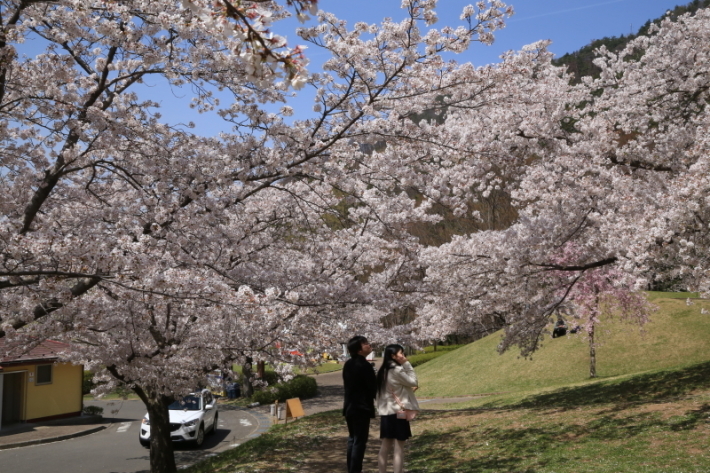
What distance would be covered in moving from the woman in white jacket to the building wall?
73.4 ft

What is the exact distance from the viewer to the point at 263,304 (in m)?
6.32

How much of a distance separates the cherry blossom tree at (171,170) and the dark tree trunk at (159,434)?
4.93 ft

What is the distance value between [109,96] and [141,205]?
64.2 inches

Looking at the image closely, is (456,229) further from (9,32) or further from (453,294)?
(9,32)

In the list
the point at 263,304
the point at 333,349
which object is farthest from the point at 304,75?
the point at 333,349

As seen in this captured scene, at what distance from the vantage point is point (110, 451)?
1788 cm

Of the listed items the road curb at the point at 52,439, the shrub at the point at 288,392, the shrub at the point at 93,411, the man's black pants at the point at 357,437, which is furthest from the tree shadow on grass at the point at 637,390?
the shrub at the point at 93,411

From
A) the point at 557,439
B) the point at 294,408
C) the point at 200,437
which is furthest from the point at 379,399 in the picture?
the point at 200,437

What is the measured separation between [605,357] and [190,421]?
1684 centimetres

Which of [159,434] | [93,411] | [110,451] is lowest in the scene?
[110,451]

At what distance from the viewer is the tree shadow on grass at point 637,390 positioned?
469 inches

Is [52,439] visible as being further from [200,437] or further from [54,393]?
[200,437]

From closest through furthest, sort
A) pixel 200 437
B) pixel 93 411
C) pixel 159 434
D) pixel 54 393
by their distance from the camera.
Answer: pixel 159 434 → pixel 200 437 → pixel 54 393 → pixel 93 411

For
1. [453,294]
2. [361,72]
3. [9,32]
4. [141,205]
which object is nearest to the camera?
[9,32]
